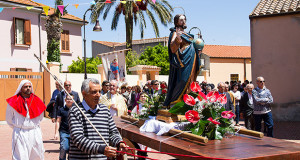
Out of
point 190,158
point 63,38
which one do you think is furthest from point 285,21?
point 63,38

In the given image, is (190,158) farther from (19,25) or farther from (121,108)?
(19,25)

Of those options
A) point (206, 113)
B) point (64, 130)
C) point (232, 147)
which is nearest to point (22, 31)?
point (64, 130)

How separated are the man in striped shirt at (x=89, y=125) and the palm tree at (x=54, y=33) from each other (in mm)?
21970

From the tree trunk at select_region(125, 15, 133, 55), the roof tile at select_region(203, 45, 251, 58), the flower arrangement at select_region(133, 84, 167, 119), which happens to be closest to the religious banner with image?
the tree trunk at select_region(125, 15, 133, 55)

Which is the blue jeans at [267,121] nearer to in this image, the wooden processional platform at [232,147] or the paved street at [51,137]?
the paved street at [51,137]

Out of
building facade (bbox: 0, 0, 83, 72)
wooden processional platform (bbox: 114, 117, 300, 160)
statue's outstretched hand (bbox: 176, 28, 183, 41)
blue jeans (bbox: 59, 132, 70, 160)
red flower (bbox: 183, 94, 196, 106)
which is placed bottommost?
blue jeans (bbox: 59, 132, 70, 160)

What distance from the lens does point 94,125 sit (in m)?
3.70

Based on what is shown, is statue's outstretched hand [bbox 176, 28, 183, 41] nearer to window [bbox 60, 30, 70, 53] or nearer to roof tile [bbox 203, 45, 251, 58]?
window [bbox 60, 30, 70, 53]

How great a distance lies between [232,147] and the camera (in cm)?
360

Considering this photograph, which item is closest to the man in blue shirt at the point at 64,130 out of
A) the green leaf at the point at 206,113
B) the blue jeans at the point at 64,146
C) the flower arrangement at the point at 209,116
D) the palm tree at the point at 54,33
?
the blue jeans at the point at 64,146

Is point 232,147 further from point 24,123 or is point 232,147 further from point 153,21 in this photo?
point 153,21

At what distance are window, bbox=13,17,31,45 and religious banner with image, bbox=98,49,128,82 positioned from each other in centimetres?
869

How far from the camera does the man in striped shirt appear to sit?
11.5ft

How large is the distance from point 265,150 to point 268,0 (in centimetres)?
1347
